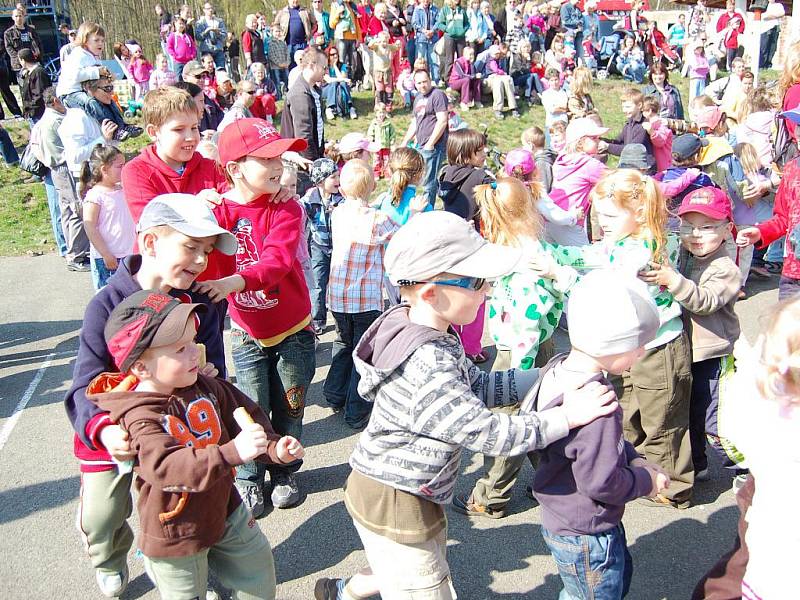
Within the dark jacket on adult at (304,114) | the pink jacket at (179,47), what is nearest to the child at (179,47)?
the pink jacket at (179,47)

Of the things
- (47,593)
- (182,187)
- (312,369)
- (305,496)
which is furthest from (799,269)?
(47,593)

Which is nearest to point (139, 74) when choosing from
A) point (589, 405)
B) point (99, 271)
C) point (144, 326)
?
point (99, 271)

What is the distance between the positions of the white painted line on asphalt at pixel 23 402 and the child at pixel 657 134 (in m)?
6.88

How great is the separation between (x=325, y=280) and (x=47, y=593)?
339 cm

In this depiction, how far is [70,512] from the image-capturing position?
375 cm

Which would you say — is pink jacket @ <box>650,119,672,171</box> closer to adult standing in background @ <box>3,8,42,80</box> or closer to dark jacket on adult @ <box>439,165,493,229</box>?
dark jacket on adult @ <box>439,165,493,229</box>

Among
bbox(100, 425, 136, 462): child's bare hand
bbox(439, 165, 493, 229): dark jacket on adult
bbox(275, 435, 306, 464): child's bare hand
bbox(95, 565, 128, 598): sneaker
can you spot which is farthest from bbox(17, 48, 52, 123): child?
bbox(275, 435, 306, 464): child's bare hand

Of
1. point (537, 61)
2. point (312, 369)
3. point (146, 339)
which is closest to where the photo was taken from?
point (146, 339)

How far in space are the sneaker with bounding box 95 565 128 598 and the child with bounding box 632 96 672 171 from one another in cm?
739

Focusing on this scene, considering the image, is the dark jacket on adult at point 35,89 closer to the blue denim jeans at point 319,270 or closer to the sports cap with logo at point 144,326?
the blue denim jeans at point 319,270

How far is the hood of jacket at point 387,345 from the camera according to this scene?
2.18m

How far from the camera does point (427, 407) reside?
2146mm

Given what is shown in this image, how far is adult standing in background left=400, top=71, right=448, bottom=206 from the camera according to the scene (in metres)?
10.8

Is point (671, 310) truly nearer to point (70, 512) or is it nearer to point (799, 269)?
point (799, 269)
